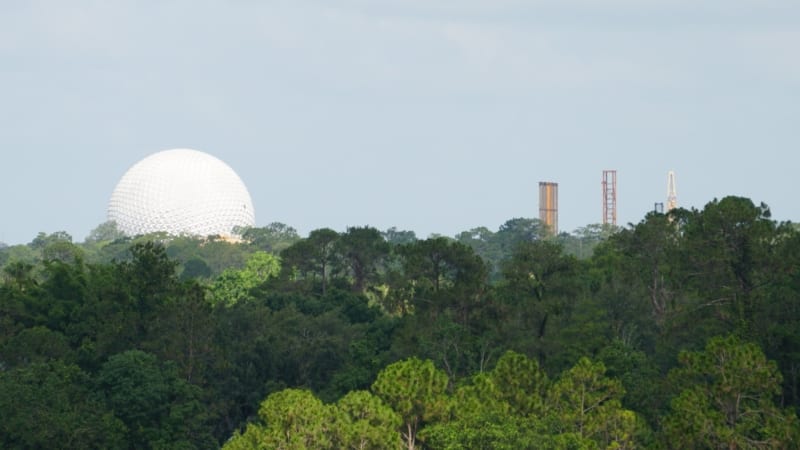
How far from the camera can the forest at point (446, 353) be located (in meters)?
43.9

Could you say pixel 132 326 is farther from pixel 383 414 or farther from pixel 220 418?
pixel 383 414

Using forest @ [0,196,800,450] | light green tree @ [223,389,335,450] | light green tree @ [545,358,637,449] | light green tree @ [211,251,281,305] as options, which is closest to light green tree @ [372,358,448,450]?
forest @ [0,196,800,450]

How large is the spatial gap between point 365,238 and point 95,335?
22.2 meters

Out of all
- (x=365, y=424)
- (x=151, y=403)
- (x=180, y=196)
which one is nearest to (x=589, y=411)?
(x=365, y=424)

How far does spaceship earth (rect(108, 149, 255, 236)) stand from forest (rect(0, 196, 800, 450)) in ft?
252

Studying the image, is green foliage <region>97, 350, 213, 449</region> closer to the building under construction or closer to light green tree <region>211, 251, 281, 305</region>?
light green tree <region>211, 251, 281, 305</region>

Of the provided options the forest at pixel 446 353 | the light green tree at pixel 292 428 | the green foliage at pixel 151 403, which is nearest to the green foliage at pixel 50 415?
the forest at pixel 446 353

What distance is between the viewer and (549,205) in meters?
158

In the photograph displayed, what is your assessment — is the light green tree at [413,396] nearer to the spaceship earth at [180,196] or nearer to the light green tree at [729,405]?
the light green tree at [729,405]

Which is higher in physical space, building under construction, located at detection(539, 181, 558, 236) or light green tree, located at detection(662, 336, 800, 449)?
building under construction, located at detection(539, 181, 558, 236)

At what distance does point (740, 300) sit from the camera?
51.2 meters

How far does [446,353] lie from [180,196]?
96.4m

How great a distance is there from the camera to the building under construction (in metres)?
156

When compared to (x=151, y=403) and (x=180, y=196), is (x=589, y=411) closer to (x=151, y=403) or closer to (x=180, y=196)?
(x=151, y=403)
